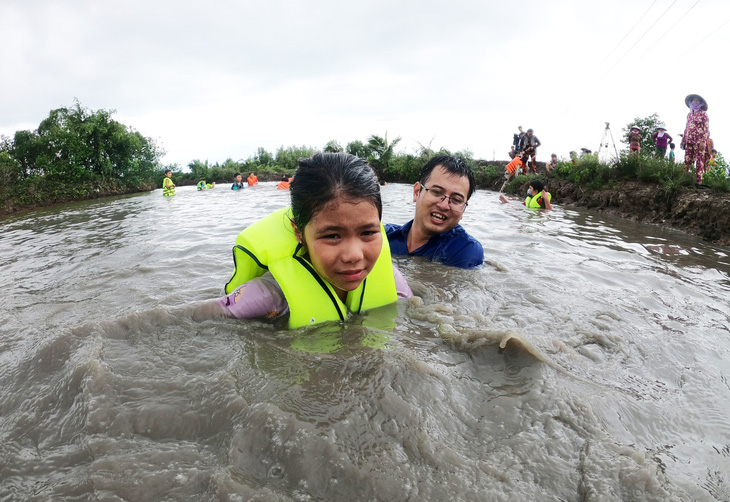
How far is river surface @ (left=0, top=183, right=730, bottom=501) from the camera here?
1247mm

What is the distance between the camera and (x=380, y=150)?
96.8ft

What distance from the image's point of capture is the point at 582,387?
1789 mm

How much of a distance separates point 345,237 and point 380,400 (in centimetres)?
83

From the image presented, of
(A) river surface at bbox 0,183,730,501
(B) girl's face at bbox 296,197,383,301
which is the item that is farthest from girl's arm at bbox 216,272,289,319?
(B) girl's face at bbox 296,197,383,301

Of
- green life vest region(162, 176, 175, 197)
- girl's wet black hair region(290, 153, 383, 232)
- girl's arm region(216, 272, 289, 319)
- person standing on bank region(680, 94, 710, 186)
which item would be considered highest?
person standing on bank region(680, 94, 710, 186)

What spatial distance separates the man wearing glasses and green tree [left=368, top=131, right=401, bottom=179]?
25.1 meters

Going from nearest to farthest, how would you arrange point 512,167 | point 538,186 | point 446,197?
1. point 446,197
2. point 538,186
3. point 512,167

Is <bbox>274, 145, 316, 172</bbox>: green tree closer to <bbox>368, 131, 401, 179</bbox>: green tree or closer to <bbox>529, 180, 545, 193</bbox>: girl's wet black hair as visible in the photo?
<bbox>368, 131, 401, 179</bbox>: green tree

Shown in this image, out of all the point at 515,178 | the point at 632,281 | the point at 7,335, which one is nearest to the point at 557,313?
the point at 632,281

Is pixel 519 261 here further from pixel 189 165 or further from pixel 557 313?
pixel 189 165

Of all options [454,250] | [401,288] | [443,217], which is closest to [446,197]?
[443,217]

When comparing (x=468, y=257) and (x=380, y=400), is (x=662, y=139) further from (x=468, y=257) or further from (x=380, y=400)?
(x=380, y=400)

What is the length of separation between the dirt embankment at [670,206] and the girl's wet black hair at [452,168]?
582 centimetres

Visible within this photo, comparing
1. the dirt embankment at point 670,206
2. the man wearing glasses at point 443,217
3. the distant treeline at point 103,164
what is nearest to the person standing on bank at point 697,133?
the dirt embankment at point 670,206
